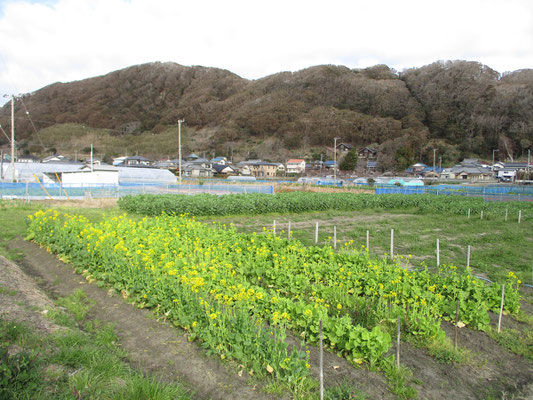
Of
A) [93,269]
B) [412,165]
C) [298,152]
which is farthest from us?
[298,152]

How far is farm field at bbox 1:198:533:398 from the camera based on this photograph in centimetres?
403

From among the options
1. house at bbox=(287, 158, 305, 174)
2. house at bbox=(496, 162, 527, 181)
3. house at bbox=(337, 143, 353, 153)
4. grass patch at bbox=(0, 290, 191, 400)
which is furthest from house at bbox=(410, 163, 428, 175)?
grass patch at bbox=(0, 290, 191, 400)

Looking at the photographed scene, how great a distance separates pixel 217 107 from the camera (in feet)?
443

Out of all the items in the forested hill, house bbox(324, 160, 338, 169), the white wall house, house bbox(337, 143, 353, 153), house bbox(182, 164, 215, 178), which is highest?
the forested hill

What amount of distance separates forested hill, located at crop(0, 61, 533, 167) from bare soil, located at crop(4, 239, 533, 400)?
226ft

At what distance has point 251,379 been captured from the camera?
3.84 metres

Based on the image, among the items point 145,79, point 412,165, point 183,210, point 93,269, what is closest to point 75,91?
point 145,79

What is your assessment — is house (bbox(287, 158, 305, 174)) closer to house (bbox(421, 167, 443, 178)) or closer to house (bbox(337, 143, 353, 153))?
house (bbox(337, 143, 353, 153))

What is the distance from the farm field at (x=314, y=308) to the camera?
159 inches

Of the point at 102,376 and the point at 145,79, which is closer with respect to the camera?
the point at 102,376

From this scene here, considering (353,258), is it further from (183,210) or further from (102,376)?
(183,210)

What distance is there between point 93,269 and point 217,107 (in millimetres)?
133914

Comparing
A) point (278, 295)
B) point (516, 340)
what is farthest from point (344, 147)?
point (278, 295)

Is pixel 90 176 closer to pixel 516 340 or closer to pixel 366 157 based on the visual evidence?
pixel 516 340
